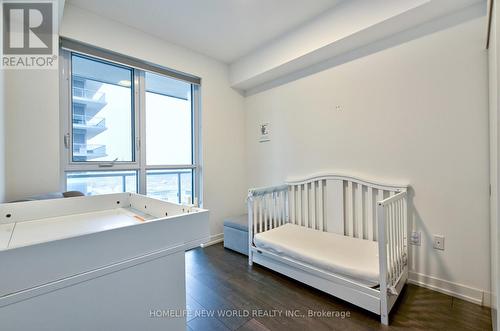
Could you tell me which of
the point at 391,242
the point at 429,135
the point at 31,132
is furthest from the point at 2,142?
the point at 429,135

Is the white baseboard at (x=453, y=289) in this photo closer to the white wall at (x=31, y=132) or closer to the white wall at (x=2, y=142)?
the white wall at (x=31, y=132)

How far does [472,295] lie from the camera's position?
1.65 metres

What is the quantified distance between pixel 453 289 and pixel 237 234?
1.96m

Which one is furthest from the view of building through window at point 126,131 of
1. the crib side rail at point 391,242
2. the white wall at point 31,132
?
the crib side rail at point 391,242

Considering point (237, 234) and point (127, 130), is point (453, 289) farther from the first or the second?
point (127, 130)

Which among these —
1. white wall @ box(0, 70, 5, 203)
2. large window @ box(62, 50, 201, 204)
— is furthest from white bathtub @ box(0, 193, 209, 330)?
large window @ box(62, 50, 201, 204)

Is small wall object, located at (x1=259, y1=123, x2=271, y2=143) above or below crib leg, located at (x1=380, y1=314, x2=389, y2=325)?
above

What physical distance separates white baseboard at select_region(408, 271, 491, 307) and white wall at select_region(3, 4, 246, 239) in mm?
2180

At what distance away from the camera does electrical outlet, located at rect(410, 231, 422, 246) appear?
1.89 meters

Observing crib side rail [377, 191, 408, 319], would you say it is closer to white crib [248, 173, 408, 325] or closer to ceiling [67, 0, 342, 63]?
white crib [248, 173, 408, 325]

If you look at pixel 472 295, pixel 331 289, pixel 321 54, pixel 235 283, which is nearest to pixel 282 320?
pixel 331 289

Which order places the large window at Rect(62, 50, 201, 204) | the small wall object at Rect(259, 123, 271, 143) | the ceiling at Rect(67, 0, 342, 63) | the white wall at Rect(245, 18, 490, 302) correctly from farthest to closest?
1. the small wall object at Rect(259, 123, 271, 143)
2. the large window at Rect(62, 50, 201, 204)
3. the ceiling at Rect(67, 0, 342, 63)
4. the white wall at Rect(245, 18, 490, 302)

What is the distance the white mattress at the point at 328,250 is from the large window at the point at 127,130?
0.94m

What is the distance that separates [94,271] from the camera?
763 mm
